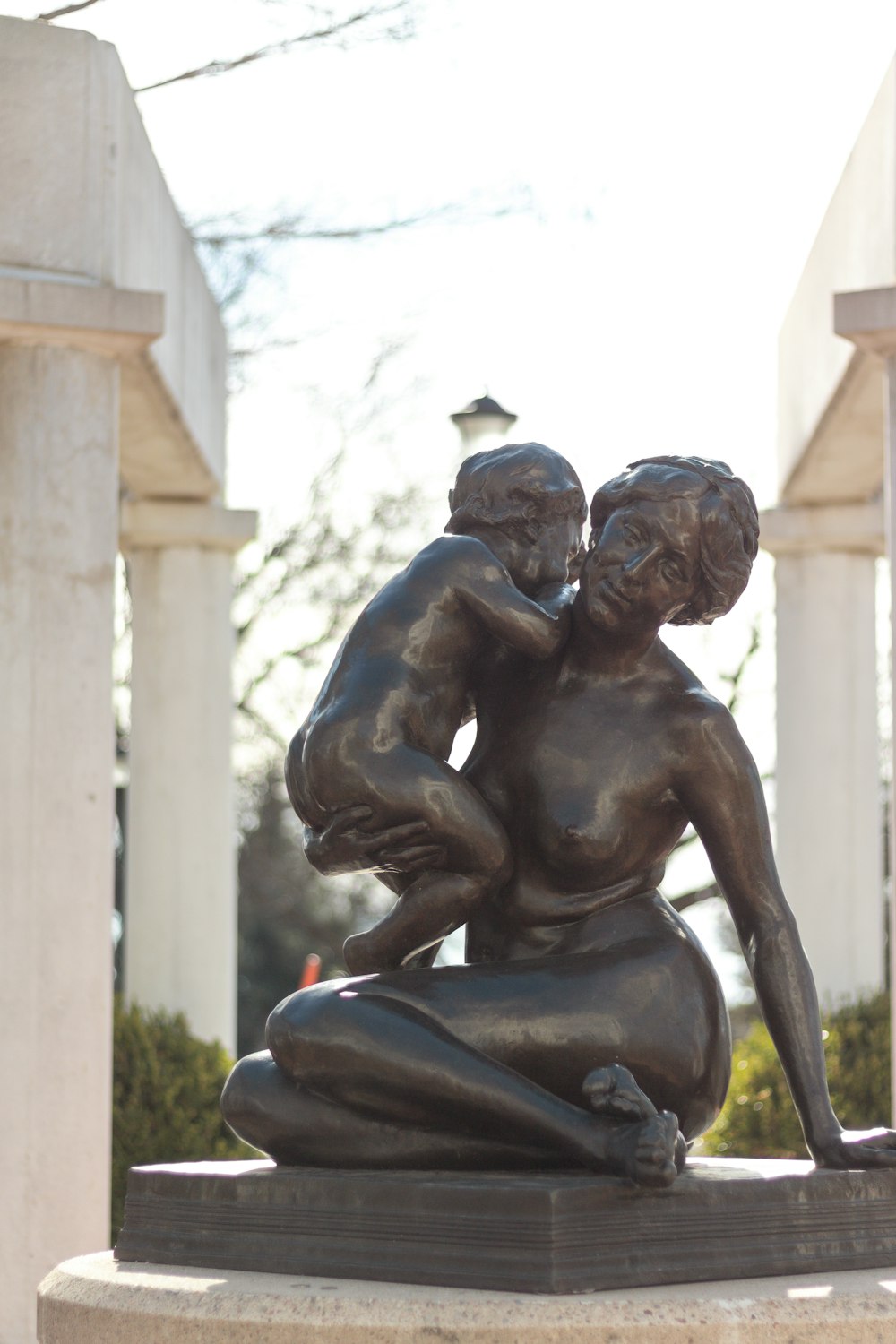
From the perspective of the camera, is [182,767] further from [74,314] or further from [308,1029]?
[308,1029]

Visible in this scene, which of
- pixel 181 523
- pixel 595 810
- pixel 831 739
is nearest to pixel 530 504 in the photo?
pixel 595 810

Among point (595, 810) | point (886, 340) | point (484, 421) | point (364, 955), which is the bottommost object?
point (364, 955)

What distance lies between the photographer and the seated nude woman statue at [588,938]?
361 cm

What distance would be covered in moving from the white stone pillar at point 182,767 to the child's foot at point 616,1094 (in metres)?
9.06

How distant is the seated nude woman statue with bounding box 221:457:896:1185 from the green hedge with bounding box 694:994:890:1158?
6901 millimetres

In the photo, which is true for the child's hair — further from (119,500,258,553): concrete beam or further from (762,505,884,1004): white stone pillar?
(119,500,258,553): concrete beam

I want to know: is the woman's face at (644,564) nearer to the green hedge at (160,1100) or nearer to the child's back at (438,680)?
the child's back at (438,680)

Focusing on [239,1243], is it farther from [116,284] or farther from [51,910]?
[116,284]

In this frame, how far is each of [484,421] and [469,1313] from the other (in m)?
6.48

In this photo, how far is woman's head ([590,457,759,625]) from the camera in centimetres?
388

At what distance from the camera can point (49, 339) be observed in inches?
353

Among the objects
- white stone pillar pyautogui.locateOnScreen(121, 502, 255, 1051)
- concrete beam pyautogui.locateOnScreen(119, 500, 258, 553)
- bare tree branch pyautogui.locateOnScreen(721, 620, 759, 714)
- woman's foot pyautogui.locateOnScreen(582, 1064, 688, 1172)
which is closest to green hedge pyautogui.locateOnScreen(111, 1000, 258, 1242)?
white stone pillar pyautogui.locateOnScreen(121, 502, 255, 1051)

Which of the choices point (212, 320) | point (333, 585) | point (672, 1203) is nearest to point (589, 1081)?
point (672, 1203)

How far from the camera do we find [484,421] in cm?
927
